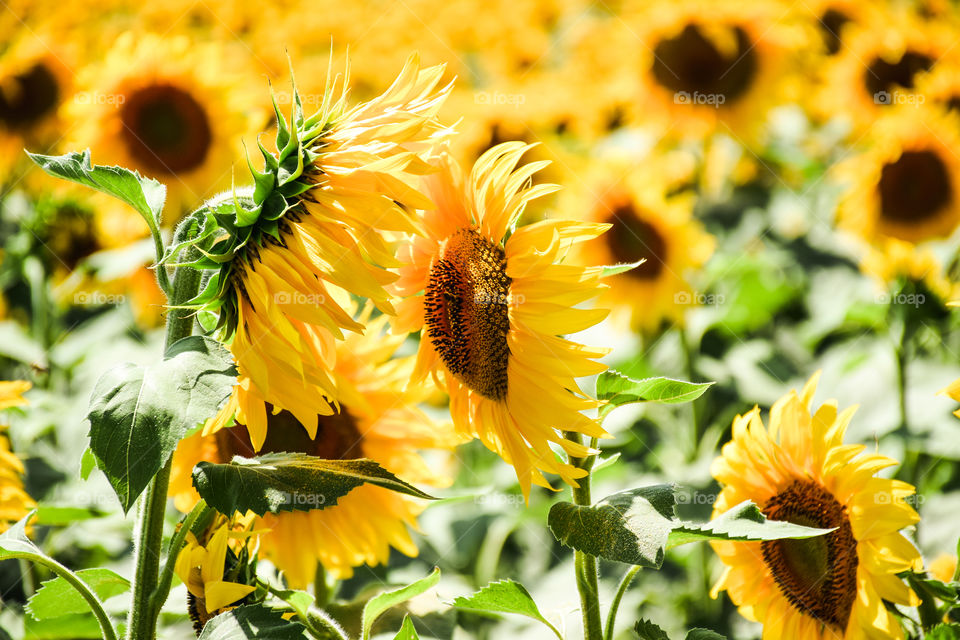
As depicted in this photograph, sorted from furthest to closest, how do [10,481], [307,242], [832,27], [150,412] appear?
1. [832,27]
2. [10,481]
3. [307,242]
4. [150,412]

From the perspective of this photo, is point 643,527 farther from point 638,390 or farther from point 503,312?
point 503,312

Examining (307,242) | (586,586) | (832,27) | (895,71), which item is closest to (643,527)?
(586,586)

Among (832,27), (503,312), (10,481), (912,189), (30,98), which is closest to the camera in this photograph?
(503,312)

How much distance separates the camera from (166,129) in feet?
7.93

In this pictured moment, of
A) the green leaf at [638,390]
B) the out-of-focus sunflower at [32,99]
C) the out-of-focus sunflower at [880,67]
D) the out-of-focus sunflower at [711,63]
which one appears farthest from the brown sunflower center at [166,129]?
the out-of-focus sunflower at [880,67]

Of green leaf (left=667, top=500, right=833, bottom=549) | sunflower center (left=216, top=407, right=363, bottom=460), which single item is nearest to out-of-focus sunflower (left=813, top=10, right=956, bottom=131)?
sunflower center (left=216, top=407, right=363, bottom=460)

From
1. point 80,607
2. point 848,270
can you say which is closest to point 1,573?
point 80,607

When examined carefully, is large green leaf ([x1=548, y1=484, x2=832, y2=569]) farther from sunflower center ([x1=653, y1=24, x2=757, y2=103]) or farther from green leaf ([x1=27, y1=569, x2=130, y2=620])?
sunflower center ([x1=653, y1=24, x2=757, y2=103])

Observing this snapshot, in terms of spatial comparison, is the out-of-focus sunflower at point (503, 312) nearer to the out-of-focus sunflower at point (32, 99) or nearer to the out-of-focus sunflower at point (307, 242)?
the out-of-focus sunflower at point (307, 242)

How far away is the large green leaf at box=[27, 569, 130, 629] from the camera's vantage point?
1061 mm

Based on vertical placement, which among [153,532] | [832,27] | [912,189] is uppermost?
[832,27]

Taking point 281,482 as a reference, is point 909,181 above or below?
above

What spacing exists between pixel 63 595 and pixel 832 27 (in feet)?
10.9

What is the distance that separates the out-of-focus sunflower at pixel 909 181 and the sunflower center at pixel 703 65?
56cm
